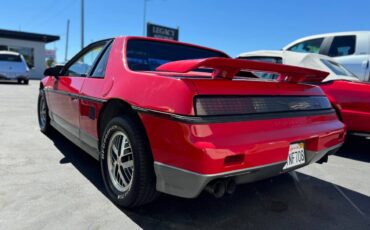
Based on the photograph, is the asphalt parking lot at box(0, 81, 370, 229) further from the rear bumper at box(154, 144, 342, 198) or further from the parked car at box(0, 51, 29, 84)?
the parked car at box(0, 51, 29, 84)

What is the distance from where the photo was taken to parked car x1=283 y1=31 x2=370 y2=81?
6516 millimetres

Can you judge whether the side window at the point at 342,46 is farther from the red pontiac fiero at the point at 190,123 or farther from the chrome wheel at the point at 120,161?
the chrome wheel at the point at 120,161

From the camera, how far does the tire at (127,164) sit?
7.50 ft

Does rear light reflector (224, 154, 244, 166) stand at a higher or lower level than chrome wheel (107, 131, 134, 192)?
higher

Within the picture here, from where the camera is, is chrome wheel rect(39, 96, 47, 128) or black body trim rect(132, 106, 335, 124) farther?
chrome wheel rect(39, 96, 47, 128)

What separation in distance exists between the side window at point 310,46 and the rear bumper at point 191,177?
543 cm

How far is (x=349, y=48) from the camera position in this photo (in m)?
6.69

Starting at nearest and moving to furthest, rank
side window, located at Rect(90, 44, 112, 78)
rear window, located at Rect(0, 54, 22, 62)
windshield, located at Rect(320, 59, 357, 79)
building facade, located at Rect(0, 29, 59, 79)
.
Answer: side window, located at Rect(90, 44, 112, 78), windshield, located at Rect(320, 59, 357, 79), rear window, located at Rect(0, 54, 22, 62), building facade, located at Rect(0, 29, 59, 79)

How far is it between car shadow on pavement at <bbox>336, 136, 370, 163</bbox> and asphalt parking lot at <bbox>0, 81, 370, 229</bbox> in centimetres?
66

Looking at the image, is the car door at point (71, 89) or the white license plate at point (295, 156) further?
the car door at point (71, 89)

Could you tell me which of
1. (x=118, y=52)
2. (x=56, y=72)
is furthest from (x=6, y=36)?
(x=118, y=52)

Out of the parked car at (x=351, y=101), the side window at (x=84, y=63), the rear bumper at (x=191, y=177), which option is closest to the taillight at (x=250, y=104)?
the rear bumper at (x=191, y=177)

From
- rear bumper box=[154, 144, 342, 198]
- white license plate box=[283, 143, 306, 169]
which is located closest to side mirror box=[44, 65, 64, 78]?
rear bumper box=[154, 144, 342, 198]

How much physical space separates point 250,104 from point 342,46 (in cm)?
553
